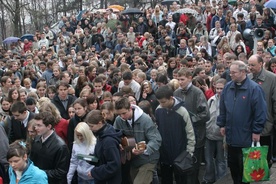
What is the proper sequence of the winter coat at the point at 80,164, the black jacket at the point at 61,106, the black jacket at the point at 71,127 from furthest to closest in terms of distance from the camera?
the black jacket at the point at 61,106 → the black jacket at the point at 71,127 → the winter coat at the point at 80,164

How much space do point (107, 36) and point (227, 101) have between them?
46.6 ft

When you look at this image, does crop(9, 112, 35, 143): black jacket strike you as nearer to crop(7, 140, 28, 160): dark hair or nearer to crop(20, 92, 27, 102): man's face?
crop(20, 92, 27, 102): man's face

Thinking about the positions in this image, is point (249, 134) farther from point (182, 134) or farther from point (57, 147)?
point (57, 147)

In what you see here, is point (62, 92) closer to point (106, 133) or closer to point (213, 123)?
point (213, 123)

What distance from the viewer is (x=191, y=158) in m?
6.11

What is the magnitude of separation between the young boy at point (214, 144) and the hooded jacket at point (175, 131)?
108 centimetres

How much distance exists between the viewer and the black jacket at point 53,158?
5113mm

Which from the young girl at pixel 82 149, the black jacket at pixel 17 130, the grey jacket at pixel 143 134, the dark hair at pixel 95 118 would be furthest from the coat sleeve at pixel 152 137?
the black jacket at pixel 17 130

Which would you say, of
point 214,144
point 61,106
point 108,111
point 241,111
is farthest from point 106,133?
point 61,106

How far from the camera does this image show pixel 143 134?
593cm

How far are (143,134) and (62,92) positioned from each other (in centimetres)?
280

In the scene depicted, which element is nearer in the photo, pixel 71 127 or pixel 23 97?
pixel 71 127

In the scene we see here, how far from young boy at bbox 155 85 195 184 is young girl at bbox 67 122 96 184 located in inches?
42.8

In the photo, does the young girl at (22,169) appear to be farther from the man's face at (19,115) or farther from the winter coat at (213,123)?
the winter coat at (213,123)
